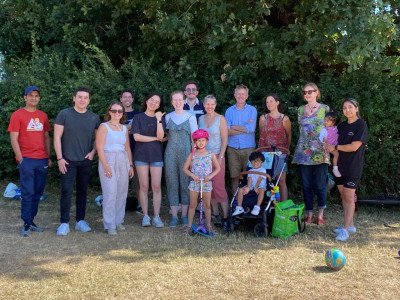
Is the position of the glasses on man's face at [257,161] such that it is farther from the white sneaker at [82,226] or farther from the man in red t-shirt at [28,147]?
the man in red t-shirt at [28,147]

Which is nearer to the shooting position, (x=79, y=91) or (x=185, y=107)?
(x=79, y=91)

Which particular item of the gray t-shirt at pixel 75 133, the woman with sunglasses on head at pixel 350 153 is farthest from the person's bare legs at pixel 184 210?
the woman with sunglasses on head at pixel 350 153

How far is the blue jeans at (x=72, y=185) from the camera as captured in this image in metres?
6.63

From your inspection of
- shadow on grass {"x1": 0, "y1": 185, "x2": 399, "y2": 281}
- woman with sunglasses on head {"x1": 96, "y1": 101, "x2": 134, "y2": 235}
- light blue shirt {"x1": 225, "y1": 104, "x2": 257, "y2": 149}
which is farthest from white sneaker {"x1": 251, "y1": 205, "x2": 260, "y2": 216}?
woman with sunglasses on head {"x1": 96, "y1": 101, "x2": 134, "y2": 235}

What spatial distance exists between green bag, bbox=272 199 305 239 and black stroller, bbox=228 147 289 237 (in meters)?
Result: 0.14

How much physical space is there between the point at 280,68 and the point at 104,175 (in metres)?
3.73

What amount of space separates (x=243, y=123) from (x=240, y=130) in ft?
0.47

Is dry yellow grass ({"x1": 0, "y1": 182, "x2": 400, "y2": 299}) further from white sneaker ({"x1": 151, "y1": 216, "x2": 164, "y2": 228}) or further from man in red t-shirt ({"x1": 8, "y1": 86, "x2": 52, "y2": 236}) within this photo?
man in red t-shirt ({"x1": 8, "y1": 86, "x2": 52, "y2": 236})

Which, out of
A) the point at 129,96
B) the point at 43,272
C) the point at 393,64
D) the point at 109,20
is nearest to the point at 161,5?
the point at 109,20

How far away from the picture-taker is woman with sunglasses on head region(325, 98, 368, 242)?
252 inches

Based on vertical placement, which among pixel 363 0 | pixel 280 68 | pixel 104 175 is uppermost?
pixel 363 0

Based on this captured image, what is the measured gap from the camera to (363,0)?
729 cm

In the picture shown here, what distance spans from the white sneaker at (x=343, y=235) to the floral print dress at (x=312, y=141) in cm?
107

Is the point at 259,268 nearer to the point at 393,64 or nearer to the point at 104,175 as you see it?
the point at 104,175
